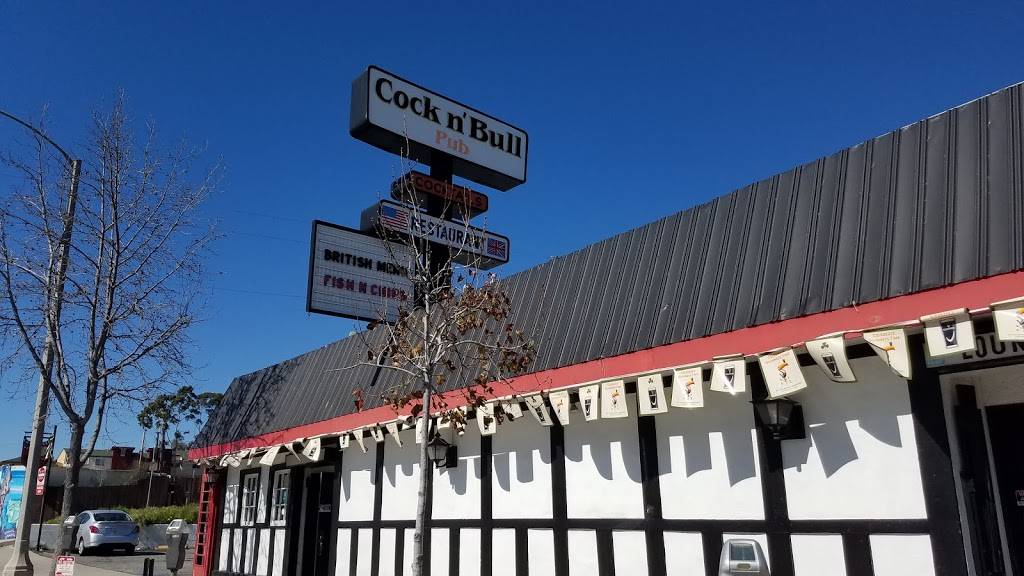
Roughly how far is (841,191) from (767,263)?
87cm

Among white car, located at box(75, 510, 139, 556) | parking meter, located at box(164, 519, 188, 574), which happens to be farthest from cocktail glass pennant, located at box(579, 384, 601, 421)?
white car, located at box(75, 510, 139, 556)

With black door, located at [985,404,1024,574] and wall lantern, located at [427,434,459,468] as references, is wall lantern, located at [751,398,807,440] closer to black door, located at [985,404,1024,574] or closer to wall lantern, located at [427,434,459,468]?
black door, located at [985,404,1024,574]

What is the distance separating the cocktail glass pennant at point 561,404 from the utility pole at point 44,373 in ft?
28.8

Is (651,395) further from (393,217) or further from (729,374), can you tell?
(393,217)

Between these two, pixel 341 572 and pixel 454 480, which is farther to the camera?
pixel 341 572

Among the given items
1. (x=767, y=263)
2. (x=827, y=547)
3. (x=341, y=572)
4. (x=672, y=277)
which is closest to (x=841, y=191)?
(x=767, y=263)

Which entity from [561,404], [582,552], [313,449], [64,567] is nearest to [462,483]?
[582,552]

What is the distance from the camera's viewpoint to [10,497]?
29.5m

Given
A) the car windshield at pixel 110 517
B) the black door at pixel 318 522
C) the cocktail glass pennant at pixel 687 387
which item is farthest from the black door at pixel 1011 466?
the car windshield at pixel 110 517

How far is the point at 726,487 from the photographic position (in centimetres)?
643

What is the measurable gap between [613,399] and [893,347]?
8.79ft

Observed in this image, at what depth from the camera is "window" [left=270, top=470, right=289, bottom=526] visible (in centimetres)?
1405

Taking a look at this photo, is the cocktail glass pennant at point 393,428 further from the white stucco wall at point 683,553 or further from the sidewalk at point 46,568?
the sidewalk at point 46,568

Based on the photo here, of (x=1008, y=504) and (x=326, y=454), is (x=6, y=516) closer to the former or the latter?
(x=326, y=454)
